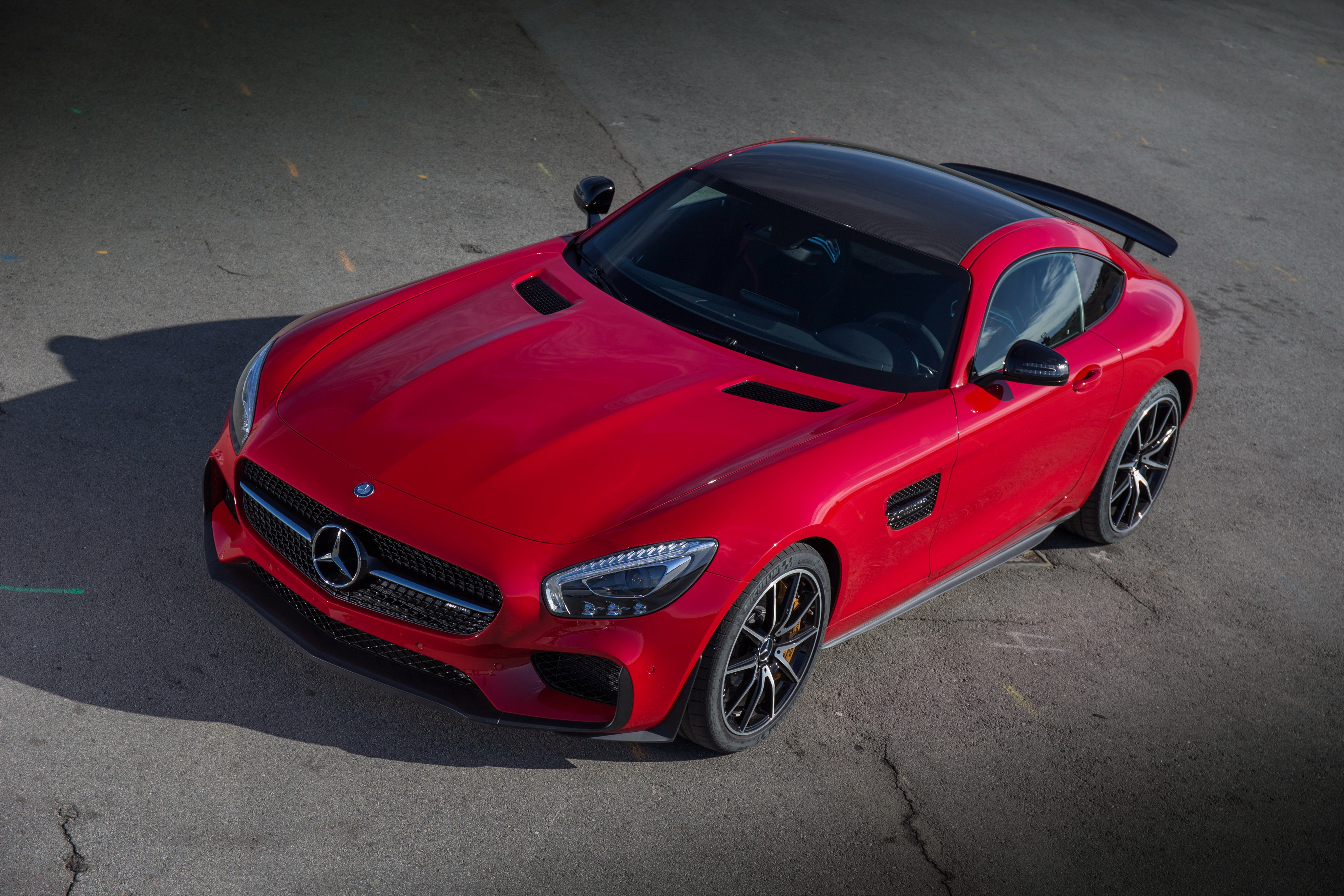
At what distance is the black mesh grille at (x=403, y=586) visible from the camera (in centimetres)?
350

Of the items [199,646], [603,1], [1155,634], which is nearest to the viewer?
[199,646]

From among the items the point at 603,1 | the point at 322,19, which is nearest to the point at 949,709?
the point at 322,19

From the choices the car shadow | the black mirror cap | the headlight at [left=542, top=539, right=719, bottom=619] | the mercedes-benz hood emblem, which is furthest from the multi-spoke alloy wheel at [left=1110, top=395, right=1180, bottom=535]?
the mercedes-benz hood emblem

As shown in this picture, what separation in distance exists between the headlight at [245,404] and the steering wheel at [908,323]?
7.21ft

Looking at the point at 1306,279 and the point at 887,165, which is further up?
the point at 887,165

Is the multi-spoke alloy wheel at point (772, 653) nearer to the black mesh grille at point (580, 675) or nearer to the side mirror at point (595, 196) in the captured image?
the black mesh grille at point (580, 675)

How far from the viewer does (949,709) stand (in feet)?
14.5

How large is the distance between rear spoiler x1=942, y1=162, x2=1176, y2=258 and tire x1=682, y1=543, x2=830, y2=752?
2.62m

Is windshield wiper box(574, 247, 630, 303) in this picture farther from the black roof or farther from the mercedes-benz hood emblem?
the mercedes-benz hood emblem

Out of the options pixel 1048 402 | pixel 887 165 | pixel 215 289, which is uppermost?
pixel 887 165

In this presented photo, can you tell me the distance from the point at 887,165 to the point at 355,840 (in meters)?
3.47

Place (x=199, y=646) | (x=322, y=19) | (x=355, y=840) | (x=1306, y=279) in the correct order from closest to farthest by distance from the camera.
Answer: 1. (x=355, y=840)
2. (x=199, y=646)
3. (x=1306, y=279)
4. (x=322, y=19)

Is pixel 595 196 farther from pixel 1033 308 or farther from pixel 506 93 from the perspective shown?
pixel 506 93

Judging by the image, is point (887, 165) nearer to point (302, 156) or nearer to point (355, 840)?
point (355, 840)
